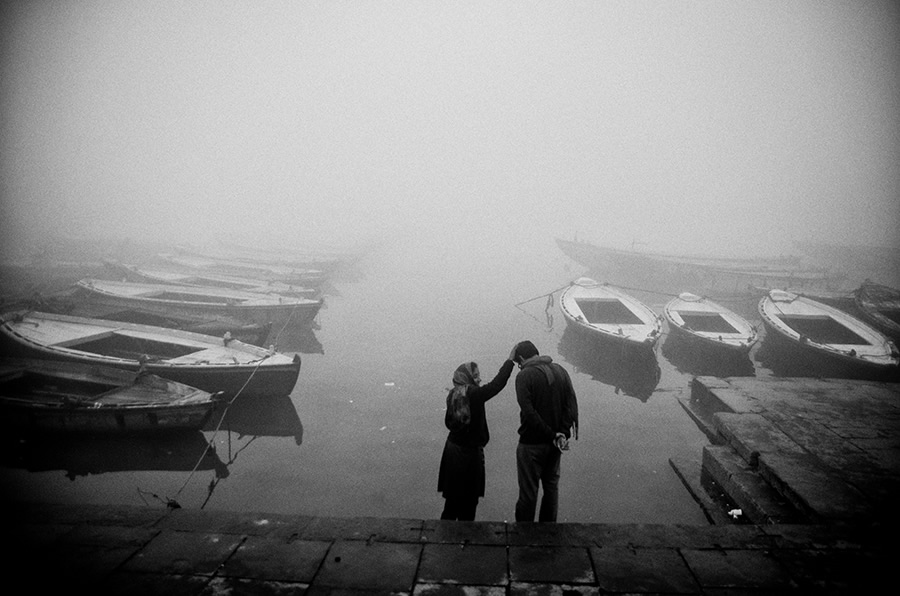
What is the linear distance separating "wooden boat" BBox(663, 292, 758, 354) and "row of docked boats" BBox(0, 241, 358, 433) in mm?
12467

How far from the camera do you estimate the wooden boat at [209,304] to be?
14922 millimetres

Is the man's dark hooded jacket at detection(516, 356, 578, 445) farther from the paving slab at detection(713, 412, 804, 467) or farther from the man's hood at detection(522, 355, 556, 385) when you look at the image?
the paving slab at detection(713, 412, 804, 467)

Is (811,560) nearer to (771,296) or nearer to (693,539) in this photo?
(693,539)

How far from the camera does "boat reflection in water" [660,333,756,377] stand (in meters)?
12.5

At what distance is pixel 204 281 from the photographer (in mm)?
19781

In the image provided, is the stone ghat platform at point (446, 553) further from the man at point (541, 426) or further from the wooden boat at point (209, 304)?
the wooden boat at point (209, 304)

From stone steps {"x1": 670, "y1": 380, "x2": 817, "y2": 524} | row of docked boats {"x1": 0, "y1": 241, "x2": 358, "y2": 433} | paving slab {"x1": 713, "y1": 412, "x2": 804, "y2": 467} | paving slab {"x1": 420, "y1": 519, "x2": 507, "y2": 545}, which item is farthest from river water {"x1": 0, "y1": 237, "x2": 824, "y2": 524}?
paving slab {"x1": 420, "y1": 519, "x2": 507, "y2": 545}

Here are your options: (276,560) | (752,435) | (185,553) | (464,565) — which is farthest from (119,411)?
(752,435)

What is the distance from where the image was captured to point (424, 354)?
45.1ft

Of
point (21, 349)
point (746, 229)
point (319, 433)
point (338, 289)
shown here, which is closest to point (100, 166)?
point (338, 289)

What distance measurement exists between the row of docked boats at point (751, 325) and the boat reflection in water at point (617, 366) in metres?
0.59

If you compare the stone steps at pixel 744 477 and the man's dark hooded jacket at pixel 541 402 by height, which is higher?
the man's dark hooded jacket at pixel 541 402

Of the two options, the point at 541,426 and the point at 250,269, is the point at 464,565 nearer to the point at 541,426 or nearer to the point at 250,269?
the point at 541,426

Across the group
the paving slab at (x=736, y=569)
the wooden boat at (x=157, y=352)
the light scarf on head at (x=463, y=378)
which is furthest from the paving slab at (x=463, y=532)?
the wooden boat at (x=157, y=352)
